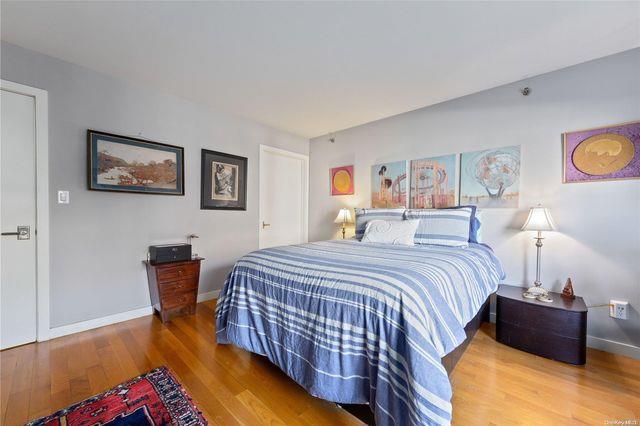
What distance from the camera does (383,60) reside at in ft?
6.88

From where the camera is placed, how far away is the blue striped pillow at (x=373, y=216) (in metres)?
2.79

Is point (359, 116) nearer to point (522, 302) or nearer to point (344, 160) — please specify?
point (344, 160)

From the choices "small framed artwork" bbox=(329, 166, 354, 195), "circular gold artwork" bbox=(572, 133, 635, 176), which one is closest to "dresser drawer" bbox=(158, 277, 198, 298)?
"small framed artwork" bbox=(329, 166, 354, 195)

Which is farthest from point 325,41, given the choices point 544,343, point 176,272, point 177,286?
point 544,343

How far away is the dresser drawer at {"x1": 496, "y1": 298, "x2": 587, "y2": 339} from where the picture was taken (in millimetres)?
1808

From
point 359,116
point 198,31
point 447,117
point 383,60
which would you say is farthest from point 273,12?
point 447,117

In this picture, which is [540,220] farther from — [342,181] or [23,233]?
[23,233]

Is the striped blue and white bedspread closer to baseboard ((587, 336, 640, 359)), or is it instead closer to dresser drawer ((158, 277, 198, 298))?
dresser drawer ((158, 277, 198, 298))

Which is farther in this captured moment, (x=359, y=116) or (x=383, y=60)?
(x=359, y=116)

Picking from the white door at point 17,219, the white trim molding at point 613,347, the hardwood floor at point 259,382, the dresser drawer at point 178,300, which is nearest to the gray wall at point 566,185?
the white trim molding at point 613,347

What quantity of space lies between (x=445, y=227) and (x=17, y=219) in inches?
140

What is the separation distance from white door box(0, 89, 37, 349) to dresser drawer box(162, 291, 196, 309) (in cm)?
92

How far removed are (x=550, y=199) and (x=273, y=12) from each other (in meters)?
2.68

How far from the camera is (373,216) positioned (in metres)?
2.92
